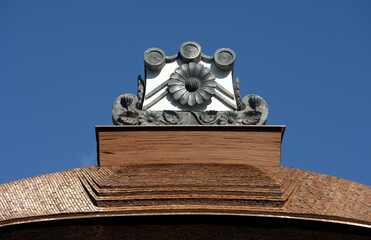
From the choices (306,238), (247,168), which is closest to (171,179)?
(247,168)

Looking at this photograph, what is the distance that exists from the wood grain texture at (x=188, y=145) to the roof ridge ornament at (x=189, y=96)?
253mm

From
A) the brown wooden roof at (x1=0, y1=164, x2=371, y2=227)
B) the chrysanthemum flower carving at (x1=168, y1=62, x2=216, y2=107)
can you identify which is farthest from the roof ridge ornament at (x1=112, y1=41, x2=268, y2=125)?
the brown wooden roof at (x1=0, y1=164, x2=371, y2=227)

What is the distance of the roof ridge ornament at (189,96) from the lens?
14211 millimetres

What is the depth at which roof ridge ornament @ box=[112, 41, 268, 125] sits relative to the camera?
14211 millimetres

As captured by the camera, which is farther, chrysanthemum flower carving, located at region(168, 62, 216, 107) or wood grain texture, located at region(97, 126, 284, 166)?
chrysanthemum flower carving, located at region(168, 62, 216, 107)

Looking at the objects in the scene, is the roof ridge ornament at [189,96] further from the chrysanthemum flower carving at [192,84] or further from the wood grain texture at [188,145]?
the wood grain texture at [188,145]

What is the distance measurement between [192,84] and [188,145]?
4.81 feet

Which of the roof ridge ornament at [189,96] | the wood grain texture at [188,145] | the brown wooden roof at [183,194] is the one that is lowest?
the brown wooden roof at [183,194]

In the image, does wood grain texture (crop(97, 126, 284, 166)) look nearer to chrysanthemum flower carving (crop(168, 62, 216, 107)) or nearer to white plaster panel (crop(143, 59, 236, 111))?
white plaster panel (crop(143, 59, 236, 111))

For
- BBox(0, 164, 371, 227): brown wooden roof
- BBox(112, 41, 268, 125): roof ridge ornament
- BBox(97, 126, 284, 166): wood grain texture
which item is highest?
BBox(112, 41, 268, 125): roof ridge ornament

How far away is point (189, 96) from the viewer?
47.7 feet

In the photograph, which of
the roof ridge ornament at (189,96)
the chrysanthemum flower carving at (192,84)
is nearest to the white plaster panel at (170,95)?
the roof ridge ornament at (189,96)

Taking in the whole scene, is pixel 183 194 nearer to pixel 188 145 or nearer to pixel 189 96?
pixel 188 145

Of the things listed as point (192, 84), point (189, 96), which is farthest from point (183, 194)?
point (192, 84)
